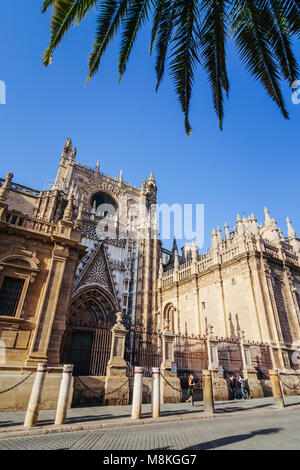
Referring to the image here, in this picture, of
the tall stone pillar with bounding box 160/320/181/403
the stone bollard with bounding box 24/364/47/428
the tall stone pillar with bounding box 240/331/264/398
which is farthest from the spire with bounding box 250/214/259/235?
the stone bollard with bounding box 24/364/47/428

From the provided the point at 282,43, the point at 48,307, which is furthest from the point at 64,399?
the point at 282,43

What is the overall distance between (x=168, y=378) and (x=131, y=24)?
11.8 m

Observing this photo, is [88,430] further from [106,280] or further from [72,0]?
[106,280]

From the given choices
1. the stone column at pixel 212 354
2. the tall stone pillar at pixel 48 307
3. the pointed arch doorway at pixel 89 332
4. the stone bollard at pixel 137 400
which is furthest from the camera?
the stone column at pixel 212 354

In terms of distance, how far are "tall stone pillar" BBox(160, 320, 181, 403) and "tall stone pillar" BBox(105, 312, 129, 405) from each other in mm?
1681

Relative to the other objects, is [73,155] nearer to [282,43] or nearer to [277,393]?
[282,43]

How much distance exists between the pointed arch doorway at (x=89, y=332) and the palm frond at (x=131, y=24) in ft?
29.8

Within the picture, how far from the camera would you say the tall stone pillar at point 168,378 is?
1034 cm

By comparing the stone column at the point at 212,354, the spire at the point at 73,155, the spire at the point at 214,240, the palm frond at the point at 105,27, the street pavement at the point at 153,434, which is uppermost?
the spire at the point at 73,155

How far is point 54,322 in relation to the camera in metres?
9.01

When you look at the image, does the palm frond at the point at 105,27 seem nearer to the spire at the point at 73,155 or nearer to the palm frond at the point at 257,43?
the palm frond at the point at 257,43

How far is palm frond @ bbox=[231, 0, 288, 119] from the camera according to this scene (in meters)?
3.80

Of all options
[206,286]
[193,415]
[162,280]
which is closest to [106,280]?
[162,280]

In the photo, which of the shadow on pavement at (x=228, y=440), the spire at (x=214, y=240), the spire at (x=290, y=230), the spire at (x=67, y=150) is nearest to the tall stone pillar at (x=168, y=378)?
the shadow on pavement at (x=228, y=440)
